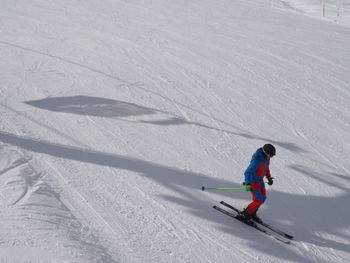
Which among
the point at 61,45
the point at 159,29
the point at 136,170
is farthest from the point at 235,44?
the point at 136,170

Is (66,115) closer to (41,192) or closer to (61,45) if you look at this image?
(41,192)

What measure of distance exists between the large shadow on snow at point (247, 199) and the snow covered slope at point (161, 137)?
3 cm

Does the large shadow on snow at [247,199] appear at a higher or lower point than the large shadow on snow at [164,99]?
lower

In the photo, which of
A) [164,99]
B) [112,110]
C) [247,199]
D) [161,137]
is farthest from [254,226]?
[164,99]

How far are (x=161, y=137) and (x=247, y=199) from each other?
8.49 feet

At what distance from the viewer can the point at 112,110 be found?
9336 mm

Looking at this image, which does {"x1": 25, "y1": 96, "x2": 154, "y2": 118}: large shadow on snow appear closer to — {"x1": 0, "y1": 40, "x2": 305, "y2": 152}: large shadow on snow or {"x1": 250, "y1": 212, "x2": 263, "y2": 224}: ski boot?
{"x1": 0, "y1": 40, "x2": 305, "y2": 152}: large shadow on snow

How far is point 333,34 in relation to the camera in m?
17.7

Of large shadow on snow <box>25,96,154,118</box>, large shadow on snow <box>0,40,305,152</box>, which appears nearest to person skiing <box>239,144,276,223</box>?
large shadow on snow <box>0,40,305,152</box>

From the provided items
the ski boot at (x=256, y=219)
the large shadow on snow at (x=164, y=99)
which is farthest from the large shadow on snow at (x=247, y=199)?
the large shadow on snow at (x=164, y=99)

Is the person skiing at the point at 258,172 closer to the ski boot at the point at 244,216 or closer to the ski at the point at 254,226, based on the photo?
the ski boot at the point at 244,216

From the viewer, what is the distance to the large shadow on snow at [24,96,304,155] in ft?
29.6

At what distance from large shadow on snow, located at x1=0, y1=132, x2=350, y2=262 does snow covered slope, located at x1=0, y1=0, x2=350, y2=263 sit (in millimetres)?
26

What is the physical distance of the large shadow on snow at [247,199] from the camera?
608 cm
